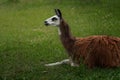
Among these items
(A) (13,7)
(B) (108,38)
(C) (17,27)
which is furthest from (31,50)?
(A) (13,7)

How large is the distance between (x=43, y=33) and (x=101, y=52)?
688 centimetres

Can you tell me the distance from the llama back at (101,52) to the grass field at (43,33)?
0.16 metres

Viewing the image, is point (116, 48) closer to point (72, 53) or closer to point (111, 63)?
point (111, 63)

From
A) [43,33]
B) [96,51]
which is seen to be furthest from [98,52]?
[43,33]

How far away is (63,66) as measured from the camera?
31.5ft

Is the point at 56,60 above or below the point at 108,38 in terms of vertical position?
below

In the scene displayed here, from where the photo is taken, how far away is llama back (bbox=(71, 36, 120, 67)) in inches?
347

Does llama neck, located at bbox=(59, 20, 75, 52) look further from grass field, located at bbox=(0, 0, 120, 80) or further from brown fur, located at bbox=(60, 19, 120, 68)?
grass field, located at bbox=(0, 0, 120, 80)

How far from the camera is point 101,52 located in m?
8.80

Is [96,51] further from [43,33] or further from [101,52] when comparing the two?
[43,33]


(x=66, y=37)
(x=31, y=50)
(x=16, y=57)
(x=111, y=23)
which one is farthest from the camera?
(x=111, y=23)

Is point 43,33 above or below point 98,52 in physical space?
below

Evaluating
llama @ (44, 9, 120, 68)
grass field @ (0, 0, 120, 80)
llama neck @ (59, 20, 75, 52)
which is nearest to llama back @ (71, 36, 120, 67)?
llama @ (44, 9, 120, 68)

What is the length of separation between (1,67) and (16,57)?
4.07 feet
